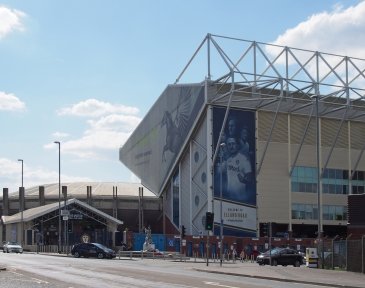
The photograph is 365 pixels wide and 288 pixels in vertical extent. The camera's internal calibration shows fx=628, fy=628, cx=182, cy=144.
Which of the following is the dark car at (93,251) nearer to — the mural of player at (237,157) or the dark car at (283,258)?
the dark car at (283,258)

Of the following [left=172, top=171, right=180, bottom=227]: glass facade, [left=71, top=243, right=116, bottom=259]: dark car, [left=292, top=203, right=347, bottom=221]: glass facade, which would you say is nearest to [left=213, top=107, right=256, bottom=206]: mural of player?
[left=292, top=203, right=347, bottom=221]: glass facade

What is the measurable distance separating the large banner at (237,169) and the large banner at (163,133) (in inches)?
174

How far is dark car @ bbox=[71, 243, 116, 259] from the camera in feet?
183

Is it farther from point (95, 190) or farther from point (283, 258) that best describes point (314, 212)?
point (95, 190)

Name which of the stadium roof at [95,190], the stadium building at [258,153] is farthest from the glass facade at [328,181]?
the stadium roof at [95,190]

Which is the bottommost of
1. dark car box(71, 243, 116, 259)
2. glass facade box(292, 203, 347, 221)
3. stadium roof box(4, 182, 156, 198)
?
dark car box(71, 243, 116, 259)

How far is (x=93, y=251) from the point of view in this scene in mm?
56406

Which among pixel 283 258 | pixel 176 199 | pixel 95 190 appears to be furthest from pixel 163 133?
pixel 283 258

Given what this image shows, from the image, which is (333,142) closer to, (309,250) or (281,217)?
(281,217)

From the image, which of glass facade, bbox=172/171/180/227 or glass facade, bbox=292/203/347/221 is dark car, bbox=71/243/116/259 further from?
glass facade, bbox=292/203/347/221

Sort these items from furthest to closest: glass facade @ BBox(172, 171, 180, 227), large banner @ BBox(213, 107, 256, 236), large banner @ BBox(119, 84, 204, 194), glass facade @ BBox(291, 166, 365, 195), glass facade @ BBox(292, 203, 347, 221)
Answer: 1. glass facade @ BBox(172, 171, 180, 227)
2. glass facade @ BBox(291, 166, 365, 195)
3. glass facade @ BBox(292, 203, 347, 221)
4. large banner @ BBox(119, 84, 204, 194)
5. large banner @ BBox(213, 107, 256, 236)

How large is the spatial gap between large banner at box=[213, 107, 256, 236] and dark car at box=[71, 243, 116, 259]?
19267 millimetres

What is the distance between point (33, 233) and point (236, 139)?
29991 millimetres

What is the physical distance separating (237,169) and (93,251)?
78.3ft
